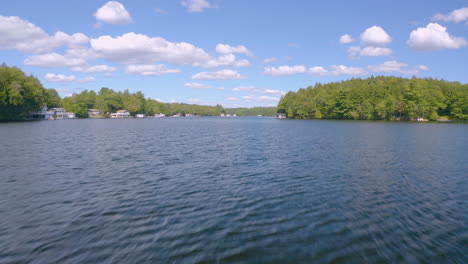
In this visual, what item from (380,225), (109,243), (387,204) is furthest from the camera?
(387,204)

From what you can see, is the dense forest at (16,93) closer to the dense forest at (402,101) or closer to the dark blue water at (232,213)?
the dark blue water at (232,213)

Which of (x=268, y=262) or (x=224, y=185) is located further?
(x=224, y=185)

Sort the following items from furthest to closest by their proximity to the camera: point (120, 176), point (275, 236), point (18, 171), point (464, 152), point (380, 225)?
point (464, 152), point (18, 171), point (120, 176), point (380, 225), point (275, 236)

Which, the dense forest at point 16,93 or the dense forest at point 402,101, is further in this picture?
the dense forest at point 402,101

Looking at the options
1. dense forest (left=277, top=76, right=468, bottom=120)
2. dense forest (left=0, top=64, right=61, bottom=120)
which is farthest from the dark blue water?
dense forest (left=277, top=76, right=468, bottom=120)

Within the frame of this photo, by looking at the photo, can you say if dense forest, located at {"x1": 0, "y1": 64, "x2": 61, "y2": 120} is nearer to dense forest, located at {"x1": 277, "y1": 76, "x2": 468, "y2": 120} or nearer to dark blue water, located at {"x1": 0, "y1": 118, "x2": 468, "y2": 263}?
dark blue water, located at {"x1": 0, "y1": 118, "x2": 468, "y2": 263}

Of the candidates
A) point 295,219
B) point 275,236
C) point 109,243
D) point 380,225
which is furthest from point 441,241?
point 109,243

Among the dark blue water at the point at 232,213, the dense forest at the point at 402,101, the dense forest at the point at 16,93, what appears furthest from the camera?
the dense forest at the point at 402,101

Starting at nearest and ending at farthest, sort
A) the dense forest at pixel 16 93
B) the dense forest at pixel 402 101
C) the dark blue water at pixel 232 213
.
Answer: the dark blue water at pixel 232 213 → the dense forest at pixel 16 93 → the dense forest at pixel 402 101

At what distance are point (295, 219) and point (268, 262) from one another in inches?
150

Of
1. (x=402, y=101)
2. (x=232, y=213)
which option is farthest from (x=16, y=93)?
(x=402, y=101)

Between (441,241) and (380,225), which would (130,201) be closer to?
(380,225)

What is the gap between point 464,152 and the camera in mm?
32031

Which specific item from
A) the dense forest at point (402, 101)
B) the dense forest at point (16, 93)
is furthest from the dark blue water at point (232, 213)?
the dense forest at point (402, 101)
